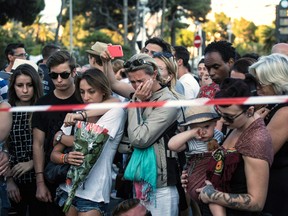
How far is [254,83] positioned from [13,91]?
252cm

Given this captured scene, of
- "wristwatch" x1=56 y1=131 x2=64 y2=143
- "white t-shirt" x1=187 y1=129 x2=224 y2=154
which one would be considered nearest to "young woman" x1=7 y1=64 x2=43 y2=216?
"wristwatch" x1=56 y1=131 x2=64 y2=143

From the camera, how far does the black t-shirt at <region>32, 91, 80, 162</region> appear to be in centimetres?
513

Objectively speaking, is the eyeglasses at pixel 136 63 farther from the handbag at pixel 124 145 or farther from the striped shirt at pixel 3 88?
the striped shirt at pixel 3 88

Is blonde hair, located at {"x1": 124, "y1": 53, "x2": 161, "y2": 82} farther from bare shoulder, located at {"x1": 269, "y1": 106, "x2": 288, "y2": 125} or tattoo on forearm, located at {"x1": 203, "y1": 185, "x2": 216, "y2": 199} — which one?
tattoo on forearm, located at {"x1": 203, "y1": 185, "x2": 216, "y2": 199}

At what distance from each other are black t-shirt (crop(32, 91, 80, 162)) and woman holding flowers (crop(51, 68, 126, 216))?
0.33 meters

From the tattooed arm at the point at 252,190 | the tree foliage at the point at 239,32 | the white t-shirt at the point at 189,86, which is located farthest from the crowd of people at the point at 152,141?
the tree foliage at the point at 239,32

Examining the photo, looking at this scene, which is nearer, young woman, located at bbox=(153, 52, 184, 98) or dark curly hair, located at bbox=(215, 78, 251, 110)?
dark curly hair, located at bbox=(215, 78, 251, 110)

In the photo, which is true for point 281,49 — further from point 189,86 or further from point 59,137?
point 59,137

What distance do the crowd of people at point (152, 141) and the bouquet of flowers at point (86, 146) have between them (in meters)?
0.01

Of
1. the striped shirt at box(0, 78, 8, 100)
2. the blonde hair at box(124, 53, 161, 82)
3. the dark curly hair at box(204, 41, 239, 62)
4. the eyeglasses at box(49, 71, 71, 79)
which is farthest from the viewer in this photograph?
the striped shirt at box(0, 78, 8, 100)

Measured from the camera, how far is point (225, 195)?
3.60m

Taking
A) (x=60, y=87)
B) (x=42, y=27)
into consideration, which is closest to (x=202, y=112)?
(x=60, y=87)

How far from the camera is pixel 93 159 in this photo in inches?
177

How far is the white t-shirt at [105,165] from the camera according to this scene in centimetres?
461
